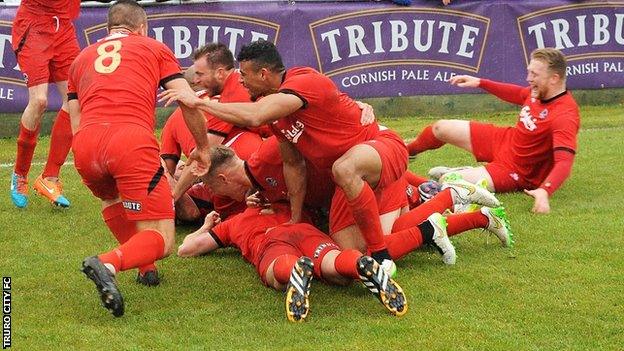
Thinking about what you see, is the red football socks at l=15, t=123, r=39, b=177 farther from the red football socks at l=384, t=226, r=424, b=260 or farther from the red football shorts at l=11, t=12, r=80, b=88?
the red football socks at l=384, t=226, r=424, b=260

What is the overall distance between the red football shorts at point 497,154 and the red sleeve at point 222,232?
10.2ft

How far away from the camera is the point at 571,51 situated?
578 inches

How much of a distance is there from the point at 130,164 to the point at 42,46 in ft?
12.6

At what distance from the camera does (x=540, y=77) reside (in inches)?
368

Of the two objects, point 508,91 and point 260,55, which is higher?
point 260,55

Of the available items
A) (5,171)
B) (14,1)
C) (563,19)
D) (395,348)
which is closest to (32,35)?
(5,171)

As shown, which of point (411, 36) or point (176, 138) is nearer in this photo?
point (176, 138)

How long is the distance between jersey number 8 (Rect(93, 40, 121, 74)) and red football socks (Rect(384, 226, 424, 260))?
2.12 metres

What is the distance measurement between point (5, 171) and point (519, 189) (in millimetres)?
5463

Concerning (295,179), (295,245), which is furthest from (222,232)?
(295,245)

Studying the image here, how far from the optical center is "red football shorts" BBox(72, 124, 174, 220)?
6.20 metres

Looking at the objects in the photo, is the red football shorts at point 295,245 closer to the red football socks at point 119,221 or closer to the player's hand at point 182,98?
the red football socks at point 119,221

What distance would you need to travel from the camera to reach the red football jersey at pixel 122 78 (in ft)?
20.9

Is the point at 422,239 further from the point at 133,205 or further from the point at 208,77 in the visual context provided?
the point at 208,77
